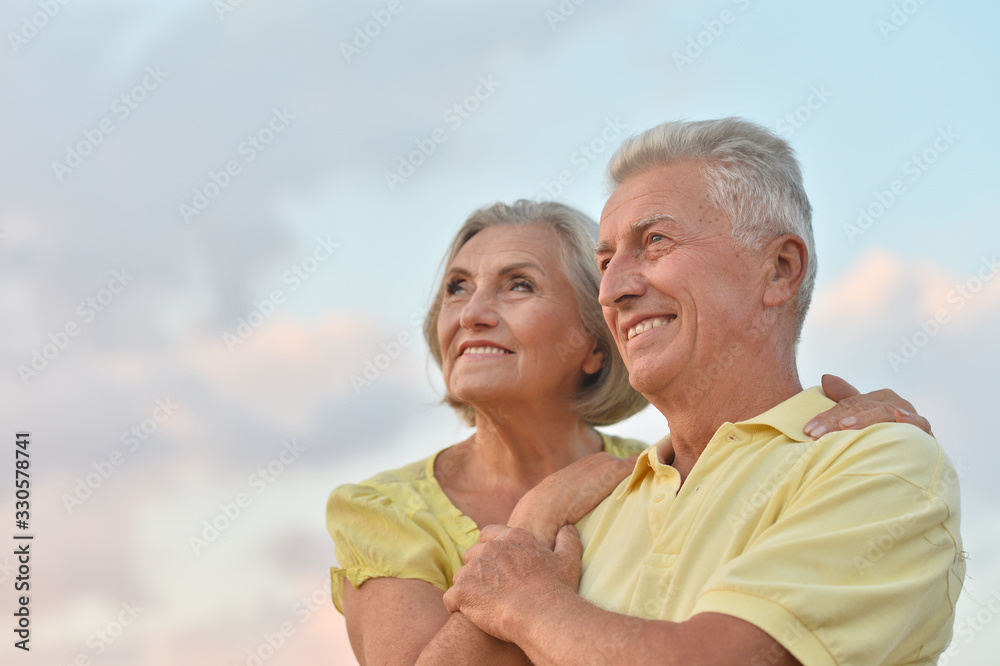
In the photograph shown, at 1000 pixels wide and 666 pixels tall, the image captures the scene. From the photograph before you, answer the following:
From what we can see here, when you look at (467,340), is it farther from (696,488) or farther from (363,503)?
(696,488)

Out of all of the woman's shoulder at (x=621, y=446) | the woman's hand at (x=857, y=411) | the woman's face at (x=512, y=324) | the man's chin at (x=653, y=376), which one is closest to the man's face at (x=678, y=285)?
the man's chin at (x=653, y=376)

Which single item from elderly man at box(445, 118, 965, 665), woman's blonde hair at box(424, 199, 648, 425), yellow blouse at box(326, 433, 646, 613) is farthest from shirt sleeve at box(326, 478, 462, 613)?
woman's blonde hair at box(424, 199, 648, 425)

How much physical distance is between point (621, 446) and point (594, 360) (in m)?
0.44

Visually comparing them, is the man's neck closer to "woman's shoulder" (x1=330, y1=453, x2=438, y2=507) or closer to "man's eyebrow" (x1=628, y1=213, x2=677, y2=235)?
"man's eyebrow" (x1=628, y1=213, x2=677, y2=235)

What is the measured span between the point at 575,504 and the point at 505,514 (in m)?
0.72

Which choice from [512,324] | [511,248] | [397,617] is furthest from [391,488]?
[511,248]

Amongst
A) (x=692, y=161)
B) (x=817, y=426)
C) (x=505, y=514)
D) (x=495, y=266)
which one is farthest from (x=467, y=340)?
(x=817, y=426)

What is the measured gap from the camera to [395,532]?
347 centimetres

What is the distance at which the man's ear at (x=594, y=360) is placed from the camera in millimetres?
4164

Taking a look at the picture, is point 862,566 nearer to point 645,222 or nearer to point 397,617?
point 645,222

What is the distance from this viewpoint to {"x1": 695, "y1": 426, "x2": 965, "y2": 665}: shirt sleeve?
1867 millimetres

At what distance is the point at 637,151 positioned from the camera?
10.0 ft

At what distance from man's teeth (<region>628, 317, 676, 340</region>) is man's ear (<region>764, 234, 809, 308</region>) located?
0.31 metres

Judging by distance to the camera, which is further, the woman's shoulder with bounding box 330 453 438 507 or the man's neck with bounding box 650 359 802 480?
the woman's shoulder with bounding box 330 453 438 507
